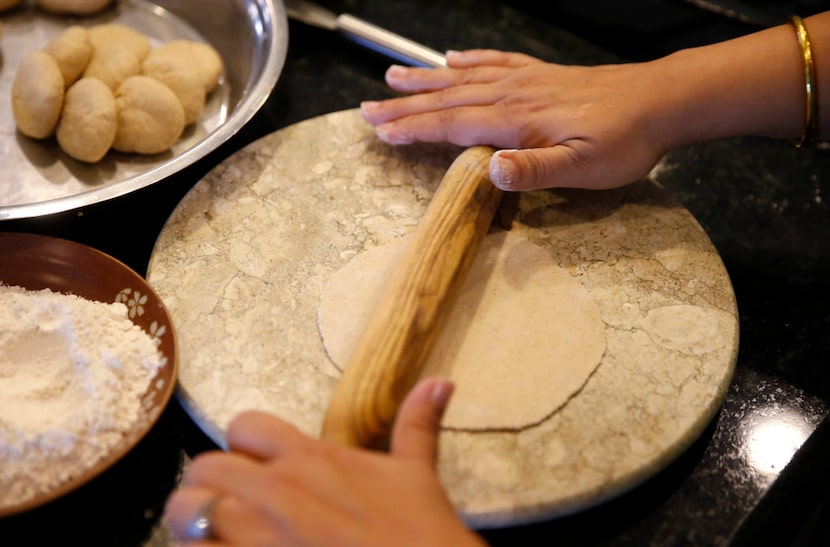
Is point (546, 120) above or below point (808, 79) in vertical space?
below

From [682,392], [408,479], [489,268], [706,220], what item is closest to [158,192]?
[489,268]

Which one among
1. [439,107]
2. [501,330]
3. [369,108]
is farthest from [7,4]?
[501,330]

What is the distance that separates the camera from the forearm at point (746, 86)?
114 cm

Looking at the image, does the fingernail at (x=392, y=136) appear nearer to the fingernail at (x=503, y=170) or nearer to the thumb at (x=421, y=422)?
the fingernail at (x=503, y=170)

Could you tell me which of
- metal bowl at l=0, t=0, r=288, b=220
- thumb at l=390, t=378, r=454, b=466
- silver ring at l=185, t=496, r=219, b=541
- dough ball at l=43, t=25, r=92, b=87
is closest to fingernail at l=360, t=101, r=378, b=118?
metal bowl at l=0, t=0, r=288, b=220

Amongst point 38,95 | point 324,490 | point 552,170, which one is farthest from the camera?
point 38,95

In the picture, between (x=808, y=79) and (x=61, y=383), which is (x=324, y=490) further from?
(x=808, y=79)

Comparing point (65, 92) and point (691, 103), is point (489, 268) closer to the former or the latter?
point (691, 103)

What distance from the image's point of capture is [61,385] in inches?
35.8

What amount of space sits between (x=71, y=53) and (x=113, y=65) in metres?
0.07

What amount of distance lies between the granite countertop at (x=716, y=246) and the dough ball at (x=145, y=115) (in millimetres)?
98

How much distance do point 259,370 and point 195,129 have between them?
648mm

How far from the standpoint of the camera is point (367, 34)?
1.59 meters

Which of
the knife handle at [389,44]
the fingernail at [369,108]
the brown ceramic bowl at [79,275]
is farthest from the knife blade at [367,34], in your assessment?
the brown ceramic bowl at [79,275]
